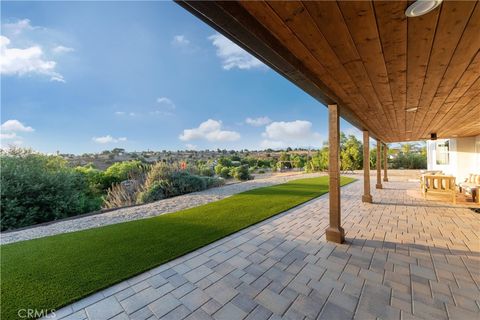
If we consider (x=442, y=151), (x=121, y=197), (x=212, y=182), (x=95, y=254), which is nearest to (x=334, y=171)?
(x=95, y=254)

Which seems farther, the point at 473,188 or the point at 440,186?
the point at 440,186

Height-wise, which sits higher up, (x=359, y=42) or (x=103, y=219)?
A: (x=359, y=42)

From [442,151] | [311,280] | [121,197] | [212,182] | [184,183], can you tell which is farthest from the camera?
[442,151]

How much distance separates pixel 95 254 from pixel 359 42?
4179 mm

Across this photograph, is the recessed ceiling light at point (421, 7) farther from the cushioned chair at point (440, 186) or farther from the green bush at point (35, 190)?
the green bush at point (35, 190)

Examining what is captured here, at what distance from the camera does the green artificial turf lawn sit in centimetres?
217

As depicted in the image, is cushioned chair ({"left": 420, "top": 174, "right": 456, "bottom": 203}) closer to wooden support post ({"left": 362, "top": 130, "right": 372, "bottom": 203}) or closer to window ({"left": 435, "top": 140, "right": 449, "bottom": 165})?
wooden support post ({"left": 362, "top": 130, "right": 372, "bottom": 203})

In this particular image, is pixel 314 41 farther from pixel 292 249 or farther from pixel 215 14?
pixel 292 249

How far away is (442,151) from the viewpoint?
36.5ft

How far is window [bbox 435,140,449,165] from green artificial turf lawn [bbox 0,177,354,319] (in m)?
11.6

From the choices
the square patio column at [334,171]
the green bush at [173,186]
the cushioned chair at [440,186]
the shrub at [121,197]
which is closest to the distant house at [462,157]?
the cushioned chair at [440,186]

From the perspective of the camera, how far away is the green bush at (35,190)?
16.2 ft

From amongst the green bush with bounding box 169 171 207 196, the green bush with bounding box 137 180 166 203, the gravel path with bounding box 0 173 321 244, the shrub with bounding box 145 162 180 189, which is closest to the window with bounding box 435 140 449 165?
the gravel path with bounding box 0 173 321 244

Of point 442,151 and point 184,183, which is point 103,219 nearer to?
point 184,183
